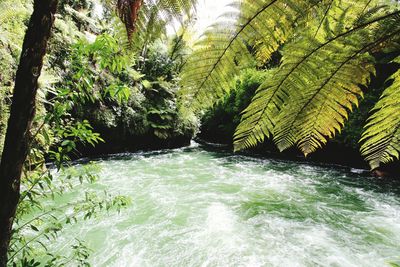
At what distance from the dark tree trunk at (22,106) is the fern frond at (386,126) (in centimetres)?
107

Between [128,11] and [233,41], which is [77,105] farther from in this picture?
[233,41]

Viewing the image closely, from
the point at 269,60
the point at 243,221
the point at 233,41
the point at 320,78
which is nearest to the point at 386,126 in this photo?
the point at 320,78

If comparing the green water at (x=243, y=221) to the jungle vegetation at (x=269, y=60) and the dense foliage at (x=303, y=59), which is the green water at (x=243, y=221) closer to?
the jungle vegetation at (x=269, y=60)

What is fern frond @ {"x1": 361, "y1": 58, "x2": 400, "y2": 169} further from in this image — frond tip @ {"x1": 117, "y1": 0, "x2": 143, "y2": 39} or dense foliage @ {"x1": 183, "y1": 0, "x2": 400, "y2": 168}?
frond tip @ {"x1": 117, "y1": 0, "x2": 143, "y2": 39}

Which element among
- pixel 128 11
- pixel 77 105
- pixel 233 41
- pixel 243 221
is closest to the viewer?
pixel 233 41

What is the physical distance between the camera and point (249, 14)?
28.5 inches

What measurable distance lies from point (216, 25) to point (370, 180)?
829cm

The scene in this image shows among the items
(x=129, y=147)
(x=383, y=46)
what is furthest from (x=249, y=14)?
(x=129, y=147)

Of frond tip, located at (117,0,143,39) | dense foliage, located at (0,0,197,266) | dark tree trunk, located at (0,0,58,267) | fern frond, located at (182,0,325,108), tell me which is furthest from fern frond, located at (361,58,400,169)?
dark tree trunk, located at (0,0,58,267)

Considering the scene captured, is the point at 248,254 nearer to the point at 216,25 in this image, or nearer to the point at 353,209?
the point at 353,209

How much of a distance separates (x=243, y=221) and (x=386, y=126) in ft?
14.6

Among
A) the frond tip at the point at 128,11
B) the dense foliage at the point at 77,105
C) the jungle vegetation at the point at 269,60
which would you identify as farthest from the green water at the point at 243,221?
the frond tip at the point at 128,11

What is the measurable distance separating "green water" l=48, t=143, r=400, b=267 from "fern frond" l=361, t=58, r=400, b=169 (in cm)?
331

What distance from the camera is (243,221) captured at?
195 inches
